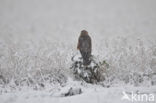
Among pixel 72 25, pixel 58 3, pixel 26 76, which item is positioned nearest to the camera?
pixel 26 76

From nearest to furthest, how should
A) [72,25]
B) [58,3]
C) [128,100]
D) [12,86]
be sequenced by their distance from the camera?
1. [128,100]
2. [12,86]
3. [72,25]
4. [58,3]

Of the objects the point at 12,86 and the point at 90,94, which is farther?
the point at 12,86

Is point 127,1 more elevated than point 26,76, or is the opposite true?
point 127,1

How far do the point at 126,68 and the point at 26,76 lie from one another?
137 inches

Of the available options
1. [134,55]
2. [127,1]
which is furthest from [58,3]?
[134,55]

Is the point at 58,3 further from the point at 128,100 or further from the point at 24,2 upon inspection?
the point at 128,100

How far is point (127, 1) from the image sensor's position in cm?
3472

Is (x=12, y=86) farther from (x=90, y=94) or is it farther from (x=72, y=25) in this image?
(x=72, y=25)

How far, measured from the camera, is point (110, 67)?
6.22 metres

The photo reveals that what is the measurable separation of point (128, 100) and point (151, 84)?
1619mm

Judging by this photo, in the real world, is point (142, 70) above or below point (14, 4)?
below

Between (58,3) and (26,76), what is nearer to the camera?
(26,76)

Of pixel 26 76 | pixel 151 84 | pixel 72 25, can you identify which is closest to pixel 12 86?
pixel 26 76

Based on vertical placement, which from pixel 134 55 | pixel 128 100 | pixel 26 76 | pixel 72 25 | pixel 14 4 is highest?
pixel 14 4
